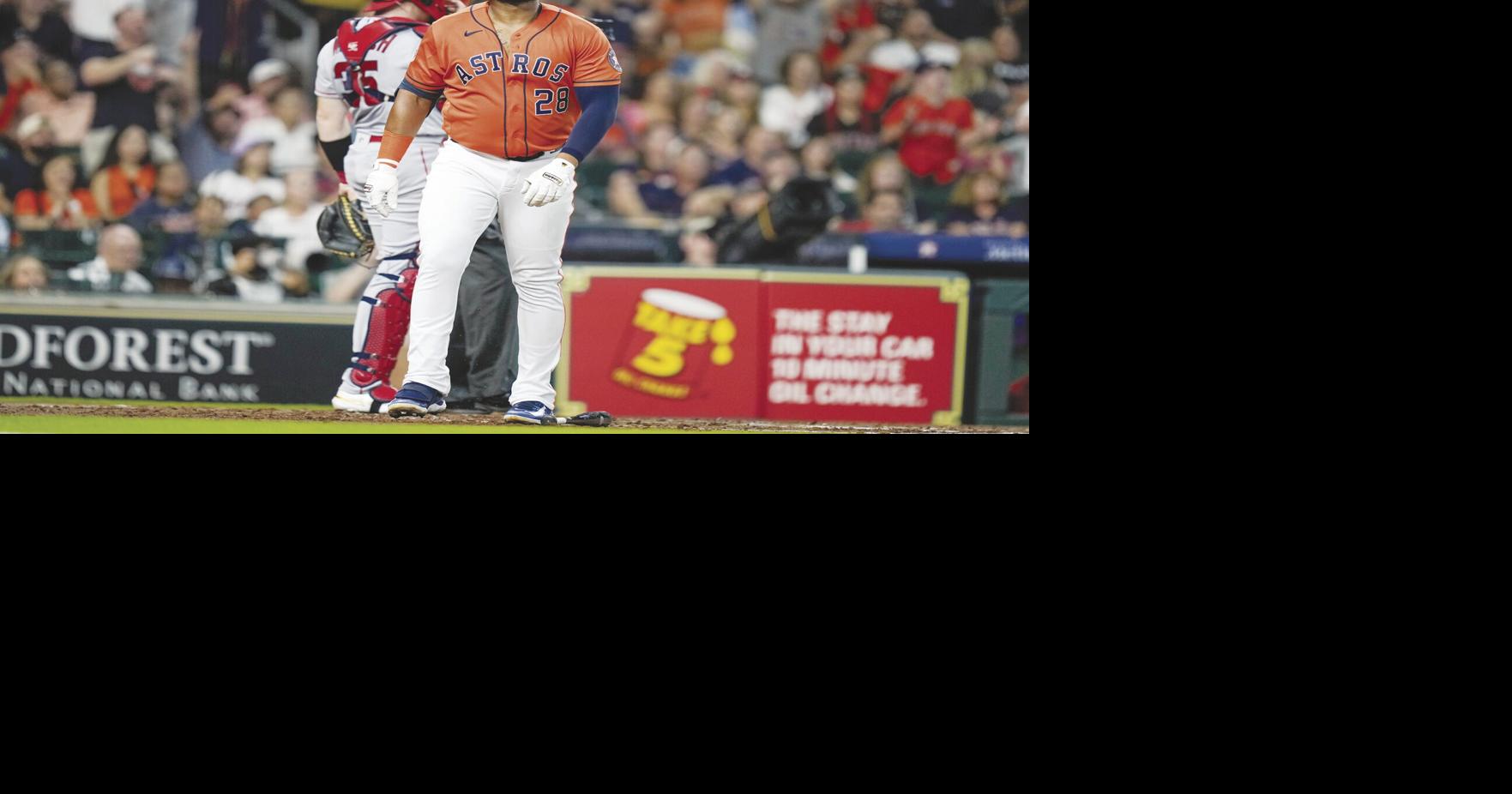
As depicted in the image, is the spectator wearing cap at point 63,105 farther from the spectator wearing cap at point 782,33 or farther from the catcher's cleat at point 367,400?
the spectator wearing cap at point 782,33

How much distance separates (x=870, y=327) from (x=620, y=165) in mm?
927

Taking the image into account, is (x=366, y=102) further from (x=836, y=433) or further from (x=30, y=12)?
(x=836, y=433)

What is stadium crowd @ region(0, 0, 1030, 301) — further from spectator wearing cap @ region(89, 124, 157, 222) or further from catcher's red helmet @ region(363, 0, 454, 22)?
catcher's red helmet @ region(363, 0, 454, 22)

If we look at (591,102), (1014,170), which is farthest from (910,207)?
(591,102)

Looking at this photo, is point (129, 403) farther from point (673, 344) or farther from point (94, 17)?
point (673, 344)

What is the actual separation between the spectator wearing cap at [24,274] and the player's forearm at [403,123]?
1193 millimetres

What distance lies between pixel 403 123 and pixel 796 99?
1542mm

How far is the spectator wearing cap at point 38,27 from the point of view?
4137 mm

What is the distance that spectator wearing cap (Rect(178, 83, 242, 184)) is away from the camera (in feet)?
14.0

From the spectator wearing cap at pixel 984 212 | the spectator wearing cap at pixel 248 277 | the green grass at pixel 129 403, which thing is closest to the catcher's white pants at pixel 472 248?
the green grass at pixel 129 403

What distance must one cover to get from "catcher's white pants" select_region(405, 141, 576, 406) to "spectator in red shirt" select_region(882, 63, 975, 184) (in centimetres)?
146

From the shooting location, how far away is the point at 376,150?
12.8 feet

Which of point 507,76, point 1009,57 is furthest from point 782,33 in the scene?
point 507,76

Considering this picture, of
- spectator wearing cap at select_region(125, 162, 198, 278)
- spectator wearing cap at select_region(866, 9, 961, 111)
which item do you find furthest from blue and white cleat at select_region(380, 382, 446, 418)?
spectator wearing cap at select_region(866, 9, 961, 111)
